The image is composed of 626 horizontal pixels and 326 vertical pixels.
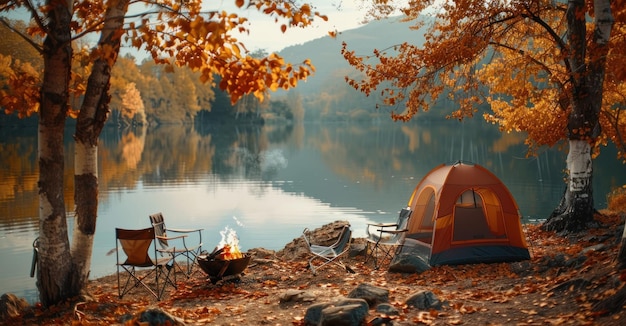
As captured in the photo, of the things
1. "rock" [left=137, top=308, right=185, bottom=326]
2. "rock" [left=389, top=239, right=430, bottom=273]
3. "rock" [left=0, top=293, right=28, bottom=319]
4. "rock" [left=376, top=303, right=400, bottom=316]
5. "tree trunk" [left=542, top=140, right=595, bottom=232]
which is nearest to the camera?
"rock" [left=137, top=308, right=185, bottom=326]

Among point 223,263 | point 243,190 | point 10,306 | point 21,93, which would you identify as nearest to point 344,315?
point 223,263

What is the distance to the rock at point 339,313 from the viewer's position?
6012 mm

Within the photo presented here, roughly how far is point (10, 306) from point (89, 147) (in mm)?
2528

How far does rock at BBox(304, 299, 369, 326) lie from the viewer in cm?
601

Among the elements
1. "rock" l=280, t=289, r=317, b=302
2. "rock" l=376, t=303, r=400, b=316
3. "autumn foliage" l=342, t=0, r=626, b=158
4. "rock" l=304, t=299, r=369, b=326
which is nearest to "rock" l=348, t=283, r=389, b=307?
"rock" l=376, t=303, r=400, b=316

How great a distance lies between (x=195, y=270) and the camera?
11188 millimetres

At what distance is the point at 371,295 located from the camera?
6.95 m

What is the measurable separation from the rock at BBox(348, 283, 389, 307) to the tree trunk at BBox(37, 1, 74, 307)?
3.91m

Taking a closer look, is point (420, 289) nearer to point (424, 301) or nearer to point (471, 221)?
point (424, 301)

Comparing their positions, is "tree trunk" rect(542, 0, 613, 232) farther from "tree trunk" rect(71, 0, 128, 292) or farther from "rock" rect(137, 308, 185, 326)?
"rock" rect(137, 308, 185, 326)

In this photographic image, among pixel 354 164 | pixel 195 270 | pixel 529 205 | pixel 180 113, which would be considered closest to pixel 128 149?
pixel 354 164

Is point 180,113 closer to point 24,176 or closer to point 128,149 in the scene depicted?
point 128,149

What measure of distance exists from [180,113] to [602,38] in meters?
88.5

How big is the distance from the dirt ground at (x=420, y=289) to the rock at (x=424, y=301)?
0.12 m
